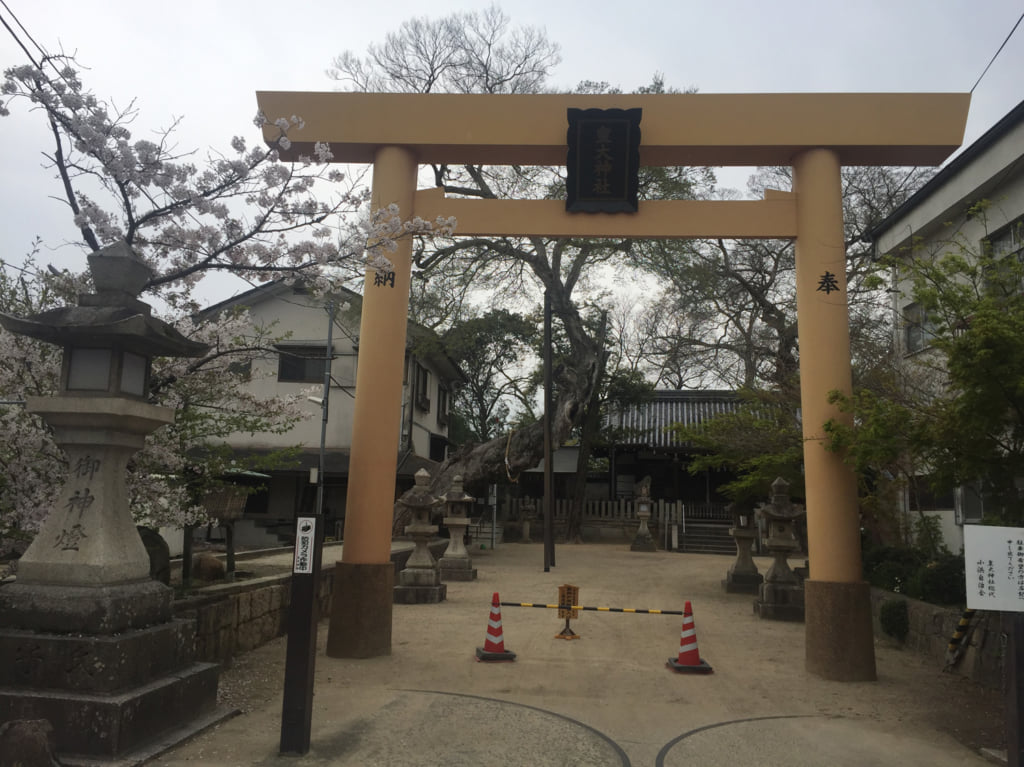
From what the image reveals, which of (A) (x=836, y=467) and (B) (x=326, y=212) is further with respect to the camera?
(A) (x=836, y=467)

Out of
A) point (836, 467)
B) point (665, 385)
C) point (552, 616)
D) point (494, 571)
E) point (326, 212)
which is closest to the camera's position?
point (326, 212)

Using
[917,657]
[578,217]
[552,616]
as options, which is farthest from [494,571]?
[578,217]

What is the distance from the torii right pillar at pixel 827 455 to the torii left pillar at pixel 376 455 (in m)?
4.43

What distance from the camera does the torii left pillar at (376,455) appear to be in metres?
7.67

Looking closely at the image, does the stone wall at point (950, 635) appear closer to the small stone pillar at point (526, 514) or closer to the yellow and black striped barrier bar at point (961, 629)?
the yellow and black striped barrier bar at point (961, 629)

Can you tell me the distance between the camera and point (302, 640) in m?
4.95

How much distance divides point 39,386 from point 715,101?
731 cm

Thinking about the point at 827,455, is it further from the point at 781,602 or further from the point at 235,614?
the point at 235,614

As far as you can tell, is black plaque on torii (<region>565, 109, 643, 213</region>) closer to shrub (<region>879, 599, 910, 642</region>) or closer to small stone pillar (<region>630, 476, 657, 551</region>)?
shrub (<region>879, 599, 910, 642</region>)

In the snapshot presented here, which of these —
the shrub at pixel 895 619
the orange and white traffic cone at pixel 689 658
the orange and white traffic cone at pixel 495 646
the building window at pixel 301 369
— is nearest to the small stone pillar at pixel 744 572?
the shrub at pixel 895 619

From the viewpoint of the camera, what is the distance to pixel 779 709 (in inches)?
257

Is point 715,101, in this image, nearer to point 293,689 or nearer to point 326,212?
point 326,212

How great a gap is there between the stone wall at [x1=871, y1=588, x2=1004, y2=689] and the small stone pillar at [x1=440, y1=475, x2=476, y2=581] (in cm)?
814

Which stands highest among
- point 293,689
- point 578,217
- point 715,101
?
point 715,101
